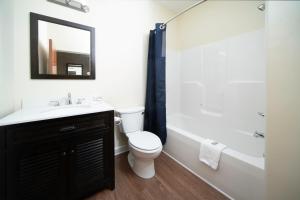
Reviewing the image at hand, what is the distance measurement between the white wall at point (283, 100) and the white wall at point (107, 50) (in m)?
1.61

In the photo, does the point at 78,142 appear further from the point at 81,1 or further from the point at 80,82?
the point at 81,1

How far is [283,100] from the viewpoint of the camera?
651 mm

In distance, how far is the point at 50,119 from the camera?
1.03 meters

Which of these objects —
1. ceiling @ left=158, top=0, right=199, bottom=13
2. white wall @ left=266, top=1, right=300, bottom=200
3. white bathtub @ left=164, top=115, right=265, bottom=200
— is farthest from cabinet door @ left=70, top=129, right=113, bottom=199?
ceiling @ left=158, top=0, right=199, bottom=13

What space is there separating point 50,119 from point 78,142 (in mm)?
285

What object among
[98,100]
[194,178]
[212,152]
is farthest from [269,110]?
[98,100]

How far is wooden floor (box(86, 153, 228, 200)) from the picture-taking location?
1.30 meters

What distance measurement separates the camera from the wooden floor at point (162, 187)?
51.3 inches

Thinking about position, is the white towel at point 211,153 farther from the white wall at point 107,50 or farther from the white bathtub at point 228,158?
the white wall at point 107,50

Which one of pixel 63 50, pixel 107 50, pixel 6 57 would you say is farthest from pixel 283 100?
pixel 6 57

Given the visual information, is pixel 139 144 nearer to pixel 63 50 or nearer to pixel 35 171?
pixel 35 171

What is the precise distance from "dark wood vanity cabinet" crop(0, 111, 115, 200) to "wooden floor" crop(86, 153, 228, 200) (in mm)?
141

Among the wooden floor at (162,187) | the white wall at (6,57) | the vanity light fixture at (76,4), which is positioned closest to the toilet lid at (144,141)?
the wooden floor at (162,187)

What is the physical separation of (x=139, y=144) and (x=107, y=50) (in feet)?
4.11
